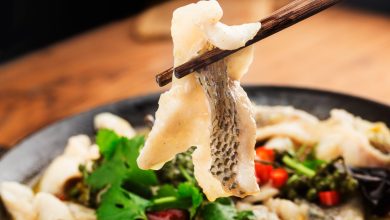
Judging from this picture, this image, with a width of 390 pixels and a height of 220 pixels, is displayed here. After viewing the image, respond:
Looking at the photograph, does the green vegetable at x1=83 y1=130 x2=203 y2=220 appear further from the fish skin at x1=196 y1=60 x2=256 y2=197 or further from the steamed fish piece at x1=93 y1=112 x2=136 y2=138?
the fish skin at x1=196 y1=60 x2=256 y2=197

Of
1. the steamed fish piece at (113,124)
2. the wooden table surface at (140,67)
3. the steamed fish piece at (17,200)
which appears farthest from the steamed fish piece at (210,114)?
the wooden table surface at (140,67)

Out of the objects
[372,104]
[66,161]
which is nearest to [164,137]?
[66,161]

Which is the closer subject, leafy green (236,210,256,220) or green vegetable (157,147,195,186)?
leafy green (236,210,256,220)

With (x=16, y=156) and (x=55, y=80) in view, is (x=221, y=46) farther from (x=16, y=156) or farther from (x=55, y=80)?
(x=55, y=80)

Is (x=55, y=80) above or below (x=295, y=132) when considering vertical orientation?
above

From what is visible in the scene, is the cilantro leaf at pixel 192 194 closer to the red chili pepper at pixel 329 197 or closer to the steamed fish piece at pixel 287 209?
the steamed fish piece at pixel 287 209

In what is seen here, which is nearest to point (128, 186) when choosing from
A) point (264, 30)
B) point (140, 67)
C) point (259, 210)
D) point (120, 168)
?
point (120, 168)

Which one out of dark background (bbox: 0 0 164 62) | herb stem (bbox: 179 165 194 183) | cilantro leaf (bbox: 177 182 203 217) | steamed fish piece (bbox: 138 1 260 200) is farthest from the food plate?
dark background (bbox: 0 0 164 62)
